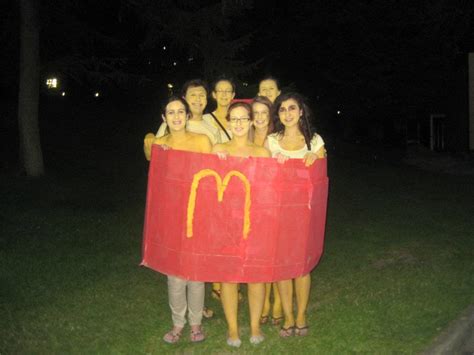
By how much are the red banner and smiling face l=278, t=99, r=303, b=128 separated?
38cm

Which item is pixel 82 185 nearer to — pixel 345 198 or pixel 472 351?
pixel 345 198

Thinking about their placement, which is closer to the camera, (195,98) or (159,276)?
(195,98)

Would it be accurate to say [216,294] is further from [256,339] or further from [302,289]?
[302,289]

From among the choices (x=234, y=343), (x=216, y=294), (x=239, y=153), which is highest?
(x=239, y=153)

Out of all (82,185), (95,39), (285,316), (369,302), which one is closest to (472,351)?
(369,302)

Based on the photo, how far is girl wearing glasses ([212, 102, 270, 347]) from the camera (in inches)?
158

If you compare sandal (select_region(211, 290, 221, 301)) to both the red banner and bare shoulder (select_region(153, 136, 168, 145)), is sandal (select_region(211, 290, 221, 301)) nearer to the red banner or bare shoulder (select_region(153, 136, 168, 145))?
the red banner

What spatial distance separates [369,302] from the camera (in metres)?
5.30

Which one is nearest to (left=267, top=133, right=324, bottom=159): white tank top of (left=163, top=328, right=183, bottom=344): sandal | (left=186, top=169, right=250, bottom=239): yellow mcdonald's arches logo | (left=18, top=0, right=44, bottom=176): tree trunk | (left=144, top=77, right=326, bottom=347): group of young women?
(left=144, top=77, right=326, bottom=347): group of young women

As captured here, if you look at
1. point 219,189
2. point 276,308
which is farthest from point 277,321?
point 219,189

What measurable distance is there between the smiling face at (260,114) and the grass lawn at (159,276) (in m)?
1.62

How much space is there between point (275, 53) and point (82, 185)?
16.6 meters

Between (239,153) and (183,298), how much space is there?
1136 millimetres

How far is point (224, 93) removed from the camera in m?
4.91
